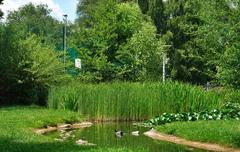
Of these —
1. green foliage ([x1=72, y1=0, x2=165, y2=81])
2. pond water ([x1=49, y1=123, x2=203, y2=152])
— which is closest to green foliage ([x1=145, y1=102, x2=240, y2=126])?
pond water ([x1=49, y1=123, x2=203, y2=152])

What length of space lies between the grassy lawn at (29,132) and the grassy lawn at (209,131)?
5046 mm

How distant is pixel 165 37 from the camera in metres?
50.2

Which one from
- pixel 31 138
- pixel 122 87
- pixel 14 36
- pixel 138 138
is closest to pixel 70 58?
pixel 14 36

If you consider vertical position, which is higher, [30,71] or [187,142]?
[30,71]

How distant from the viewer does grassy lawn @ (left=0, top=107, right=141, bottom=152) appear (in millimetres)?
14547

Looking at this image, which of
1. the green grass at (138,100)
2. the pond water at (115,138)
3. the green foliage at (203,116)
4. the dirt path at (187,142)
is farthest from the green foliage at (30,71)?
the dirt path at (187,142)

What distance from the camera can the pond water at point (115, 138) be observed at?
62.1 ft

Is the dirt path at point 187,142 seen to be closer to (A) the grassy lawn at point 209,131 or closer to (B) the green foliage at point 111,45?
(A) the grassy lawn at point 209,131

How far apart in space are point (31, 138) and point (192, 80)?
3694 centimetres

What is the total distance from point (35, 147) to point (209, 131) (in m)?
7.57

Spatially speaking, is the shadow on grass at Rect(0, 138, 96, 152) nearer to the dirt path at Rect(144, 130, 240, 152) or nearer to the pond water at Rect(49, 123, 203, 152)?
the pond water at Rect(49, 123, 203, 152)

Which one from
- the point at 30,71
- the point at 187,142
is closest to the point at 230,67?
the point at 187,142

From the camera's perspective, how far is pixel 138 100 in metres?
28.9

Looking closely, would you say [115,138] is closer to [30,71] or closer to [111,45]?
[30,71]
